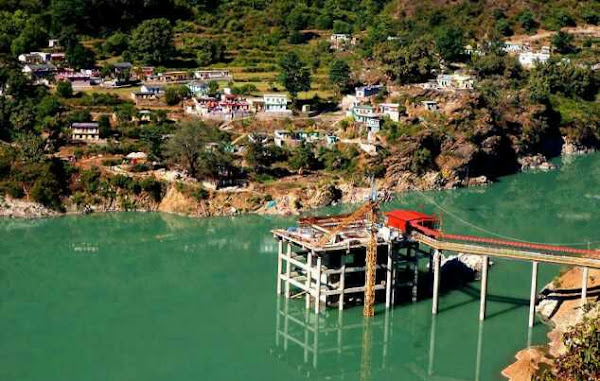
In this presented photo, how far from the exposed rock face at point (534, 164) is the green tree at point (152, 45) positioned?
3876cm

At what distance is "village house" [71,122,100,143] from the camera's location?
232 ft

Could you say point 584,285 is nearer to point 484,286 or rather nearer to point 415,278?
point 484,286

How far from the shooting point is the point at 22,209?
61375 mm

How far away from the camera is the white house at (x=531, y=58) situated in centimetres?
9606

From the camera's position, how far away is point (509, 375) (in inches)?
1460

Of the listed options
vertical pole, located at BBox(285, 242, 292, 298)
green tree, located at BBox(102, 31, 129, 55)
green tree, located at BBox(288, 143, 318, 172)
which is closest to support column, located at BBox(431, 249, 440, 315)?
vertical pole, located at BBox(285, 242, 292, 298)

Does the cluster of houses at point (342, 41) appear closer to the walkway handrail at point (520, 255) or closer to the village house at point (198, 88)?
the village house at point (198, 88)

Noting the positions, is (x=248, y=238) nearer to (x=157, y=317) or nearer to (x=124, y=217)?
(x=124, y=217)

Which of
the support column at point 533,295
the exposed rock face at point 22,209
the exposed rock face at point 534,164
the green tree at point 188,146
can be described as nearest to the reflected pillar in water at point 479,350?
the support column at point 533,295

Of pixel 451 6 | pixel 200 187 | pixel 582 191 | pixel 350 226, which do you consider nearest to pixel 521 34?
pixel 451 6

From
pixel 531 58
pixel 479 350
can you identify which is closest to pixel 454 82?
pixel 531 58

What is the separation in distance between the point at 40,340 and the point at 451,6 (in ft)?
274

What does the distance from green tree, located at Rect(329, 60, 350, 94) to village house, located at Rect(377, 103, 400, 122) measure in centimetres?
868

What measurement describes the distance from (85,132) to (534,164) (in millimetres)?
39951
